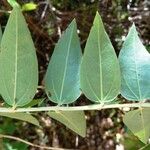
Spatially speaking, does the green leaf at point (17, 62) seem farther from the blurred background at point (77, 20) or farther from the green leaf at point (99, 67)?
the blurred background at point (77, 20)

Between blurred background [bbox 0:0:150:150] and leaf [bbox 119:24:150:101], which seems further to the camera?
blurred background [bbox 0:0:150:150]

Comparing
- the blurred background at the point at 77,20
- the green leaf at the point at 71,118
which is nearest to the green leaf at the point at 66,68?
the green leaf at the point at 71,118

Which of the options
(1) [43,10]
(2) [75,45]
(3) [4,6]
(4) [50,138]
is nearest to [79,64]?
(2) [75,45]

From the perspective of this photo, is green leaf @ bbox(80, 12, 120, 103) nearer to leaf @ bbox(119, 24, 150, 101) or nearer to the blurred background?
leaf @ bbox(119, 24, 150, 101)

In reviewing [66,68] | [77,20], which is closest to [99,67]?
[66,68]

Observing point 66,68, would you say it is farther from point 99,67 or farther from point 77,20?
point 77,20

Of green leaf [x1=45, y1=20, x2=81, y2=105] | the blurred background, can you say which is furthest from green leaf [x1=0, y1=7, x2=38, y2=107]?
the blurred background
